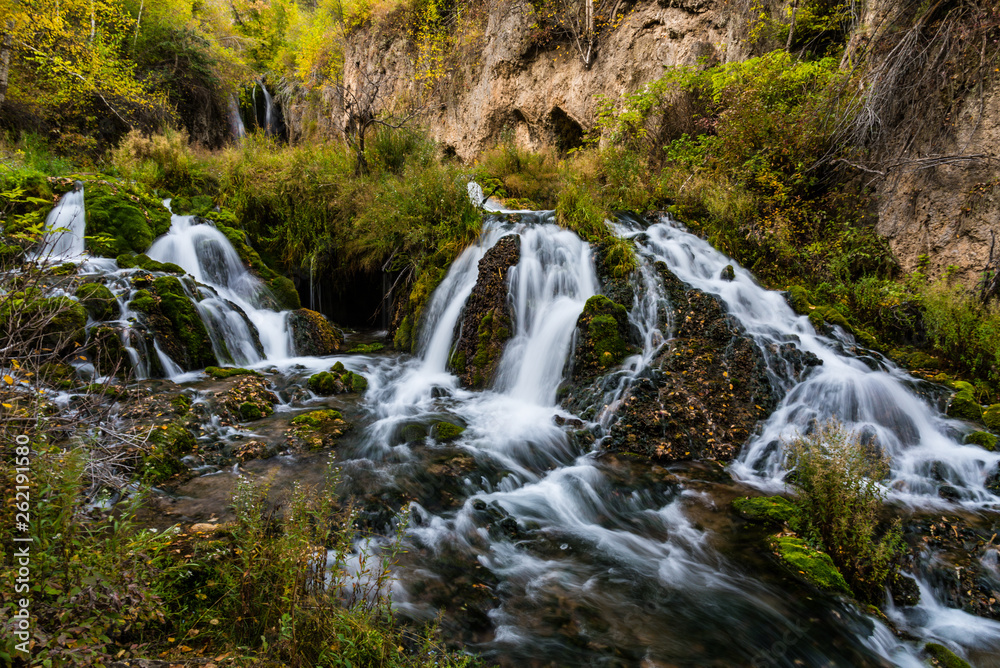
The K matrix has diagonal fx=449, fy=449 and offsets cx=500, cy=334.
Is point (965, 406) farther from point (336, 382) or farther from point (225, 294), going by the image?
point (225, 294)

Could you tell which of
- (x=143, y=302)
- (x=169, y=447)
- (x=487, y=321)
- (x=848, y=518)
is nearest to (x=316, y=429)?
(x=169, y=447)

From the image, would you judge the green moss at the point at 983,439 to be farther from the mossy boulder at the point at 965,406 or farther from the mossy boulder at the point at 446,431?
the mossy boulder at the point at 446,431

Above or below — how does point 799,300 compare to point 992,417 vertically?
above

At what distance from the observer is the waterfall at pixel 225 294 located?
7.41 metres

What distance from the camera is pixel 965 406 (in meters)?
5.08

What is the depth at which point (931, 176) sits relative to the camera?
679cm

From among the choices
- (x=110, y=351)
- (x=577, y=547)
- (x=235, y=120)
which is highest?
(x=235, y=120)

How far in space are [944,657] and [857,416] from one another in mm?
3106

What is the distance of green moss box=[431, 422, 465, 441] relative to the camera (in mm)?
5414

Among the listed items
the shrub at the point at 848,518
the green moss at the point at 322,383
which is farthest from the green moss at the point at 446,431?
the shrub at the point at 848,518

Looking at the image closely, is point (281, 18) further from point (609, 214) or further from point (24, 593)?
point (24, 593)

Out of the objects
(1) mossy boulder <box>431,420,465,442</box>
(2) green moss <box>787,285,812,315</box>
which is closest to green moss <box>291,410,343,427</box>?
(1) mossy boulder <box>431,420,465,442</box>

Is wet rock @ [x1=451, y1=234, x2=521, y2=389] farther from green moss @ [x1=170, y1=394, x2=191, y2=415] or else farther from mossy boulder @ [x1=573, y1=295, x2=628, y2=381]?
green moss @ [x1=170, y1=394, x2=191, y2=415]

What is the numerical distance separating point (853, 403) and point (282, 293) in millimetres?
9708
